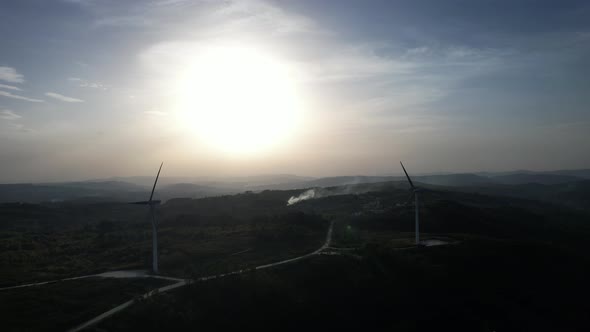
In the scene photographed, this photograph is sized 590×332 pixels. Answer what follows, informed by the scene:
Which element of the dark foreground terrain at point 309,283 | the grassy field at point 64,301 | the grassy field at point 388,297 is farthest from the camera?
the grassy field at point 388,297

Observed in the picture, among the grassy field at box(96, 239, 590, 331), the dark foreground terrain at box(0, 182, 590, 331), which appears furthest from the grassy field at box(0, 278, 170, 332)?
the grassy field at box(96, 239, 590, 331)

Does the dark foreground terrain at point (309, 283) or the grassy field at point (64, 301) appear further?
the dark foreground terrain at point (309, 283)

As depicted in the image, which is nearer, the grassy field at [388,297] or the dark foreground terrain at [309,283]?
the dark foreground terrain at [309,283]

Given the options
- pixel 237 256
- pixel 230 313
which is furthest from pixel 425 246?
pixel 230 313

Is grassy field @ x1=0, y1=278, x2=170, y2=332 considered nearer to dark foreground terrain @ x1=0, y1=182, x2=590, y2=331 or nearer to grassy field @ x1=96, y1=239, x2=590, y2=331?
dark foreground terrain @ x1=0, y1=182, x2=590, y2=331

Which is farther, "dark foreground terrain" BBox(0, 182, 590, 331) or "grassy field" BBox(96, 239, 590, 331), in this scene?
"grassy field" BBox(96, 239, 590, 331)

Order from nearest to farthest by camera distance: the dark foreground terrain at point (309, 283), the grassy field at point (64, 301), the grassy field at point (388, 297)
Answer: the grassy field at point (64, 301) → the dark foreground terrain at point (309, 283) → the grassy field at point (388, 297)

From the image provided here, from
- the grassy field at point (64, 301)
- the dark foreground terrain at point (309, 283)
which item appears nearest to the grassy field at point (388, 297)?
the dark foreground terrain at point (309, 283)

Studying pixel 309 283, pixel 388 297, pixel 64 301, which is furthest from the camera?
pixel 388 297

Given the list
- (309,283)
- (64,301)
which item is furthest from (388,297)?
(64,301)

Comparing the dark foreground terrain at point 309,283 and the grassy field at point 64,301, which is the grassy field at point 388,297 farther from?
the grassy field at point 64,301

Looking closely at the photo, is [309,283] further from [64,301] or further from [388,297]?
[64,301]

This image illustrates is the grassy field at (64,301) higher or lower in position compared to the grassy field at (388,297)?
higher
